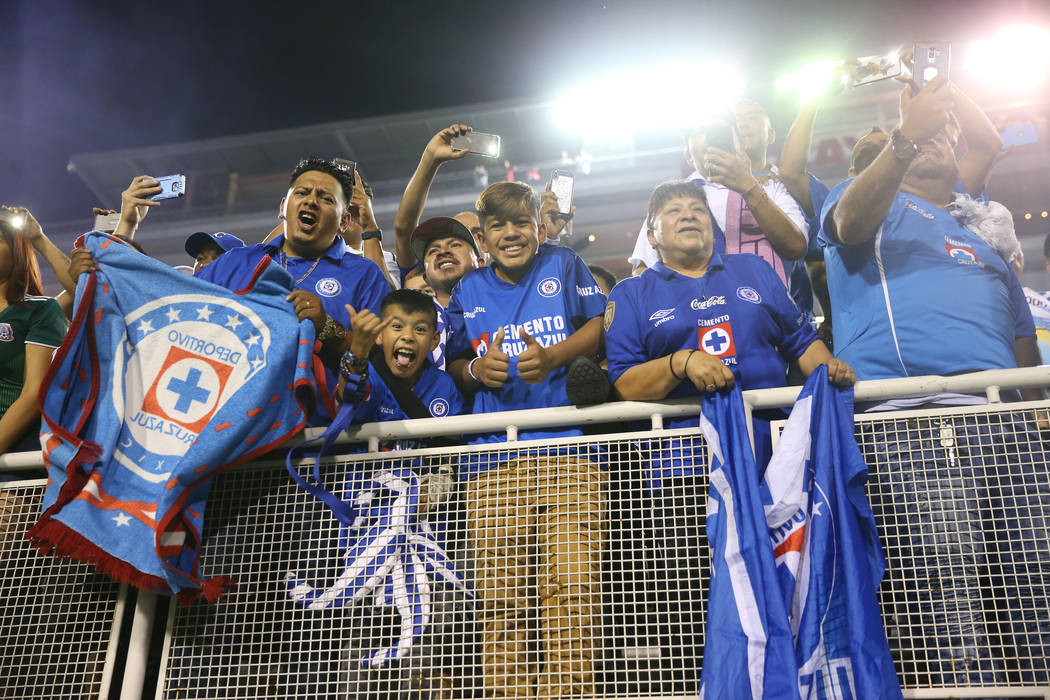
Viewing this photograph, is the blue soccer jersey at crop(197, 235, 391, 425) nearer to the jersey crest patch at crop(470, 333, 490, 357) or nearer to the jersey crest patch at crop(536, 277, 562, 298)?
the jersey crest patch at crop(470, 333, 490, 357)

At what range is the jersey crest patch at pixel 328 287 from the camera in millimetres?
3582

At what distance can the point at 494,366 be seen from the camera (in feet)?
10.0

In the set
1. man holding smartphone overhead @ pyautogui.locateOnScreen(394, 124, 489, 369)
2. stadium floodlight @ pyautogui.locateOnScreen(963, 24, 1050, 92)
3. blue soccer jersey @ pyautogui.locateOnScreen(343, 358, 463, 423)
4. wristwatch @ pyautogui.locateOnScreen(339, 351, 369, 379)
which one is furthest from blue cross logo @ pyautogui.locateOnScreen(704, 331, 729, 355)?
stadium floodlight @ pyautogui.locateOnScreen(963, 24, 1050, 92)

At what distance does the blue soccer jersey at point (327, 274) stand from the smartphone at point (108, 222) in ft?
2.22

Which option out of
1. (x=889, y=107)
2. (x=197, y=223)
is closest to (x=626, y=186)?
(x=889, y=107)

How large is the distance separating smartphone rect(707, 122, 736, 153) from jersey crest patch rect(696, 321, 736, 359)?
124 cm

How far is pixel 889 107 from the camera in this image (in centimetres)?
1432

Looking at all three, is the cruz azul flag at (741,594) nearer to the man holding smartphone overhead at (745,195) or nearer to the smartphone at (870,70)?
the man holding smartphone overhead at (745,195)

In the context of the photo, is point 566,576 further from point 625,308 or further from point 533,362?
point 625,308

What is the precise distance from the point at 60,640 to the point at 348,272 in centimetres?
178

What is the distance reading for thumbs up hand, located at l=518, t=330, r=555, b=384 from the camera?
9.63 ft

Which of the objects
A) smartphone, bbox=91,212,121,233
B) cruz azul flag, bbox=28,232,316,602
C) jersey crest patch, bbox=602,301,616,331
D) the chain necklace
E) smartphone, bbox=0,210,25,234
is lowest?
cruz azul flag, bbox=28,232,316,602

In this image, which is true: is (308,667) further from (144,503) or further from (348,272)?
(348,272)

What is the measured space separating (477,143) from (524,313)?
0.97 m
